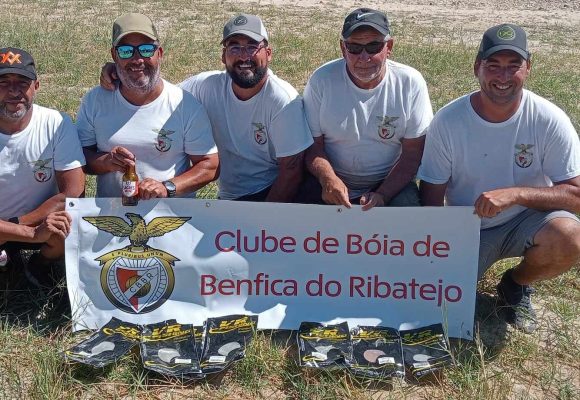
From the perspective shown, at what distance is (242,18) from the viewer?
463 cm

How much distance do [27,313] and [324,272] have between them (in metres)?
1.84

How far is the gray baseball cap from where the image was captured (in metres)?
4.55

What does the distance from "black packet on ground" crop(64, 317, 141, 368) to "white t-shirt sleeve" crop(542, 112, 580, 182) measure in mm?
2619

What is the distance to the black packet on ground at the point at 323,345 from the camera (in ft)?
12.3

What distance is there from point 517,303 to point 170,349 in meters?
2.13

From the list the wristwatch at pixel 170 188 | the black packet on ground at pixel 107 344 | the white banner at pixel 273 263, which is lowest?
the black packet on ground at pixel 107 344

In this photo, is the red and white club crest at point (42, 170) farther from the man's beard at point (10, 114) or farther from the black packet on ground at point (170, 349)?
the black packet on ground at point (170, 349)

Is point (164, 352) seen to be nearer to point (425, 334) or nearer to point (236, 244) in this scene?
point (236, 244)

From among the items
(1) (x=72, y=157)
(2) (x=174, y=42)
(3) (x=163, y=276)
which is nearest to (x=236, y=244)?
(3) (x=163, y=276)

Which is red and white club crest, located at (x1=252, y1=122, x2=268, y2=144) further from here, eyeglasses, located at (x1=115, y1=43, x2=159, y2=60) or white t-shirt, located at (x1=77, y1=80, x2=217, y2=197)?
eyeglasses, located at (x1=115, y1=43, x2=159, y2=60)

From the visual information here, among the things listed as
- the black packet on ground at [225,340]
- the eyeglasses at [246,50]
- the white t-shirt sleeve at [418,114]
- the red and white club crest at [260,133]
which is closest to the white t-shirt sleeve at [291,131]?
the red and white club crest at [260,133]

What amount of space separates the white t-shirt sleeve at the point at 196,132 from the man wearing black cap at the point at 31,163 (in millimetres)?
686

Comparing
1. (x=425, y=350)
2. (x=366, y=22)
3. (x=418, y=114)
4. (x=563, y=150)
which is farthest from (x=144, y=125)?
(x=563, y=150)

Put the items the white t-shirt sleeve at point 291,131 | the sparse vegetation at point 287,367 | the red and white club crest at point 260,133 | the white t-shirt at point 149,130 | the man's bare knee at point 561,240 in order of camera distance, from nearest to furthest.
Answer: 1. the sparse vegetation at point 287,367
2. the man's bare knee at point 561,240
3. the white t-shirt at point 149,130
4. the white t-shirt sleeve at point 291,131
5. the red and white club crest at point 260,133
